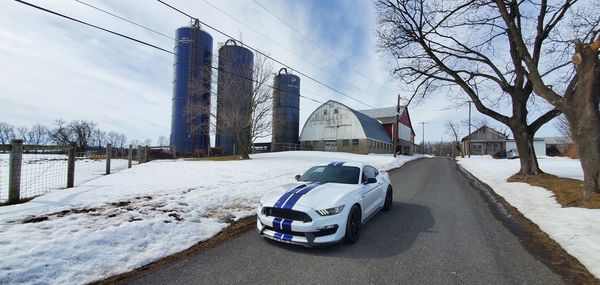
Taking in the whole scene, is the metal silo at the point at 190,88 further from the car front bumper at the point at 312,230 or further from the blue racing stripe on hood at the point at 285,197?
the car front bumper at the point at 312,230

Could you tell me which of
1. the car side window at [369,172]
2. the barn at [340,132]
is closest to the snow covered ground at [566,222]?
the car side window at [369,172]

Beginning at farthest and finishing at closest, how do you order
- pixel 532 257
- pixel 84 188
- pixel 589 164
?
pixel 84 188
pixel 589 164
pixel 532 257

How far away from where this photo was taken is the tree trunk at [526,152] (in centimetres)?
1423

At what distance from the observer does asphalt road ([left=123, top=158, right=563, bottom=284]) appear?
379 cm

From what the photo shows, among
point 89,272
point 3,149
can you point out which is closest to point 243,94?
point 3,149

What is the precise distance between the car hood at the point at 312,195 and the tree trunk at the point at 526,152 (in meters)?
12.8

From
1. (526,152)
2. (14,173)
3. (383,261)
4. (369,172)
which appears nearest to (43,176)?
(14,173)

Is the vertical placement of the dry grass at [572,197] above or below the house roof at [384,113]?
below

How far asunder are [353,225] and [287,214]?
1195 mm

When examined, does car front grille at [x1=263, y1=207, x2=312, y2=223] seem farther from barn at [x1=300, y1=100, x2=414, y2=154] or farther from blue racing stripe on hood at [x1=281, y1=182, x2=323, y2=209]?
barn at [x1=300, y1=100, x2=414, y2=154]

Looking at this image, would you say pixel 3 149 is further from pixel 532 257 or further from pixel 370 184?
pixel 532 257

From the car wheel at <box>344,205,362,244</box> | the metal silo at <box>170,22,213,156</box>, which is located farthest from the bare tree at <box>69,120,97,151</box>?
the car wheel at <box>344,205,362,244</box>

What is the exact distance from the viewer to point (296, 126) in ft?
155

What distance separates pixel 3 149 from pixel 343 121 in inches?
1636
